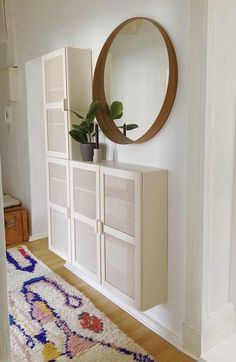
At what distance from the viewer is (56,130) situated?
8.56 ft

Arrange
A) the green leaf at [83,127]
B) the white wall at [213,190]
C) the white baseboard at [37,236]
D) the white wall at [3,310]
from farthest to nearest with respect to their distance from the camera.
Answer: the white baseboard at [37,236] → the green leaf at [83,127] → the white wall at [213,190] → the white wall at [3,310]

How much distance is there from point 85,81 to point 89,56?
0.18m

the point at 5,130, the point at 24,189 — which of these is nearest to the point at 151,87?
the point at 24,189

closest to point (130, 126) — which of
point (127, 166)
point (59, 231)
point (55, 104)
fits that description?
point (127, 166)

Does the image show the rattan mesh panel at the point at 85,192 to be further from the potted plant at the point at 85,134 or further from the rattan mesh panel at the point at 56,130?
the rattan mesh panel at the point at 56,130

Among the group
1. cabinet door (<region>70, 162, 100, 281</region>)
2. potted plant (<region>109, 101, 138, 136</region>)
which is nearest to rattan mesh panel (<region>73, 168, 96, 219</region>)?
cabinet door (<region>70, 162, 100, 281</region>)

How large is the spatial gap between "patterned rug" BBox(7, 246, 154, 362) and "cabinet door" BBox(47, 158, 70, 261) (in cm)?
28

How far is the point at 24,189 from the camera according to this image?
3.78 m

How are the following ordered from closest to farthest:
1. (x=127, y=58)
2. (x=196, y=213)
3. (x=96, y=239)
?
(x=196, y=213) → (x=127, y=58) → (x=96, y=239)

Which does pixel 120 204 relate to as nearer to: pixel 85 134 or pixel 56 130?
pixel 85 134

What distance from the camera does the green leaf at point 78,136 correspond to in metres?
2.33

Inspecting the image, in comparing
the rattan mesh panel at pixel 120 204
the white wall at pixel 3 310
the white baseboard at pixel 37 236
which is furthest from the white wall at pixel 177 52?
the white baseboard at pixel 37 236

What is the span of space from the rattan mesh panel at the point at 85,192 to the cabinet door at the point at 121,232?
117 millimetres

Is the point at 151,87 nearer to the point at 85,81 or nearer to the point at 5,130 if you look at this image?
the point at 85,81
